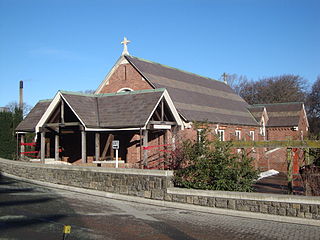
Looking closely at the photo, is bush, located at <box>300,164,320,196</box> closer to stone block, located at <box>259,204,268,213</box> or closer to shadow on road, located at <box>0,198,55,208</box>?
stone block, located at <box>259,204,268,213</box>

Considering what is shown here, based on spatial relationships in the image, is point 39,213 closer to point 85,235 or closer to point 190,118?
point 85,235

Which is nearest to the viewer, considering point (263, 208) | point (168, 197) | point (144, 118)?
point (263, 208)

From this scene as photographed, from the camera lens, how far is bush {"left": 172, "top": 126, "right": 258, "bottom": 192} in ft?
41.8

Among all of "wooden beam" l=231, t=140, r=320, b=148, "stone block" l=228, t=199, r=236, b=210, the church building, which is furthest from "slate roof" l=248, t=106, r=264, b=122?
"stone block" l=228, t=199, r=236, b=210

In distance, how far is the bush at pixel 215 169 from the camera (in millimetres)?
12734

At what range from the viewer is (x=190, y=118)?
24.6 m

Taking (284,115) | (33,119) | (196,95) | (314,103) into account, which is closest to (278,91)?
(314,103)

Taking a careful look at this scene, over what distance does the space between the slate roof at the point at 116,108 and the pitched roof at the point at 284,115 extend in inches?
861

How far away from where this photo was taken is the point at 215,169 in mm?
13055

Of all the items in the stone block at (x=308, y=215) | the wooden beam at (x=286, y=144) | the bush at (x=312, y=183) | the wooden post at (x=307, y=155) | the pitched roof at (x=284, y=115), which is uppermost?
the pitched roof at (x=284, y=115)

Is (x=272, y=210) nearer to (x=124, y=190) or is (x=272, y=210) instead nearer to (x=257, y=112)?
(x=124, y=190)

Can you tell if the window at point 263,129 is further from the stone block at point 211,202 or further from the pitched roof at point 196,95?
the stone block at point 211,202

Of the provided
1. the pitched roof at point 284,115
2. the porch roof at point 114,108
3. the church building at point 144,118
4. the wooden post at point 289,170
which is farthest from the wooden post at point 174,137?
the pitched roof at point 284,115

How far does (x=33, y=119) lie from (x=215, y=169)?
1505cm
